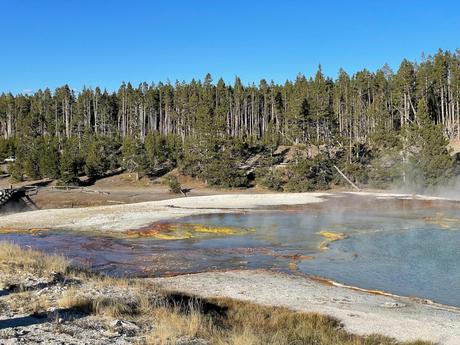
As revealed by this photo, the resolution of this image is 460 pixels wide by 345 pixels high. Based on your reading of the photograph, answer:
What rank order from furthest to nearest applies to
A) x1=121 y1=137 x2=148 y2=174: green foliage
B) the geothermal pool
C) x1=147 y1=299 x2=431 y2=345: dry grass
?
x1=121 y1=137 x2=148 y2=174: green foliage
the geothermal pool
x1=147 y1=299 x2=431 y2=345: dry grass

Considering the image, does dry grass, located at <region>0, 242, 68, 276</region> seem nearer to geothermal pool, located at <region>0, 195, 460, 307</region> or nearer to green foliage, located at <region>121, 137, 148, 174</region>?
geothermal pool, located at <region>0, 195, 460, 307</region>

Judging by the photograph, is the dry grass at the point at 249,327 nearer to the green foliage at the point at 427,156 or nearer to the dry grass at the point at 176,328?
the dry grass at the point at 176,328

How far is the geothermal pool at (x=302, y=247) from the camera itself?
23703 millimetres

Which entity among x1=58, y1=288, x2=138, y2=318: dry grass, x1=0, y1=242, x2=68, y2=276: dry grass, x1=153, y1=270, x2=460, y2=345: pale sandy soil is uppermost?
x1=0, y1=242, x2=68, y2=276: dry grass

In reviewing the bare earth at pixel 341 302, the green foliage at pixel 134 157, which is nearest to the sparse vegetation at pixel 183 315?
the bare earth at pixel 341 302

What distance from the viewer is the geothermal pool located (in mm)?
23703

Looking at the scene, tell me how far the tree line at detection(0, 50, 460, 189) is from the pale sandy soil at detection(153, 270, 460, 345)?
4574 cm

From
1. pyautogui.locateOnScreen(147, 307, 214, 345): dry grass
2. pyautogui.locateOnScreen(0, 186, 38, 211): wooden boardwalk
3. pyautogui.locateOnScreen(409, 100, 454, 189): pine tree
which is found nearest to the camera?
pyautogui.locateOnScreen(147, 307, 214, 345): dry grass

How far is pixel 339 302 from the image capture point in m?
17.8

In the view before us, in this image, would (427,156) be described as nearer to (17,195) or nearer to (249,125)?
(17,195)

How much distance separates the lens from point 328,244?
105 ft

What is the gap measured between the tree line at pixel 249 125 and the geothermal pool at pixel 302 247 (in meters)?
22.7

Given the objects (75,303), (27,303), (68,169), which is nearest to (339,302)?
(75,303)

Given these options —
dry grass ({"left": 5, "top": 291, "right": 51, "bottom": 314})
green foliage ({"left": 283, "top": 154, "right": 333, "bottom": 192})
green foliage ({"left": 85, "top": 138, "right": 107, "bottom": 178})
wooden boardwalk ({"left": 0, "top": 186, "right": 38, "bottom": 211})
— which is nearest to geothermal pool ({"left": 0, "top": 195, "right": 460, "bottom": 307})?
dry grass ({"left": 5, "top": 291, "right": 51, "bottom": 314})
